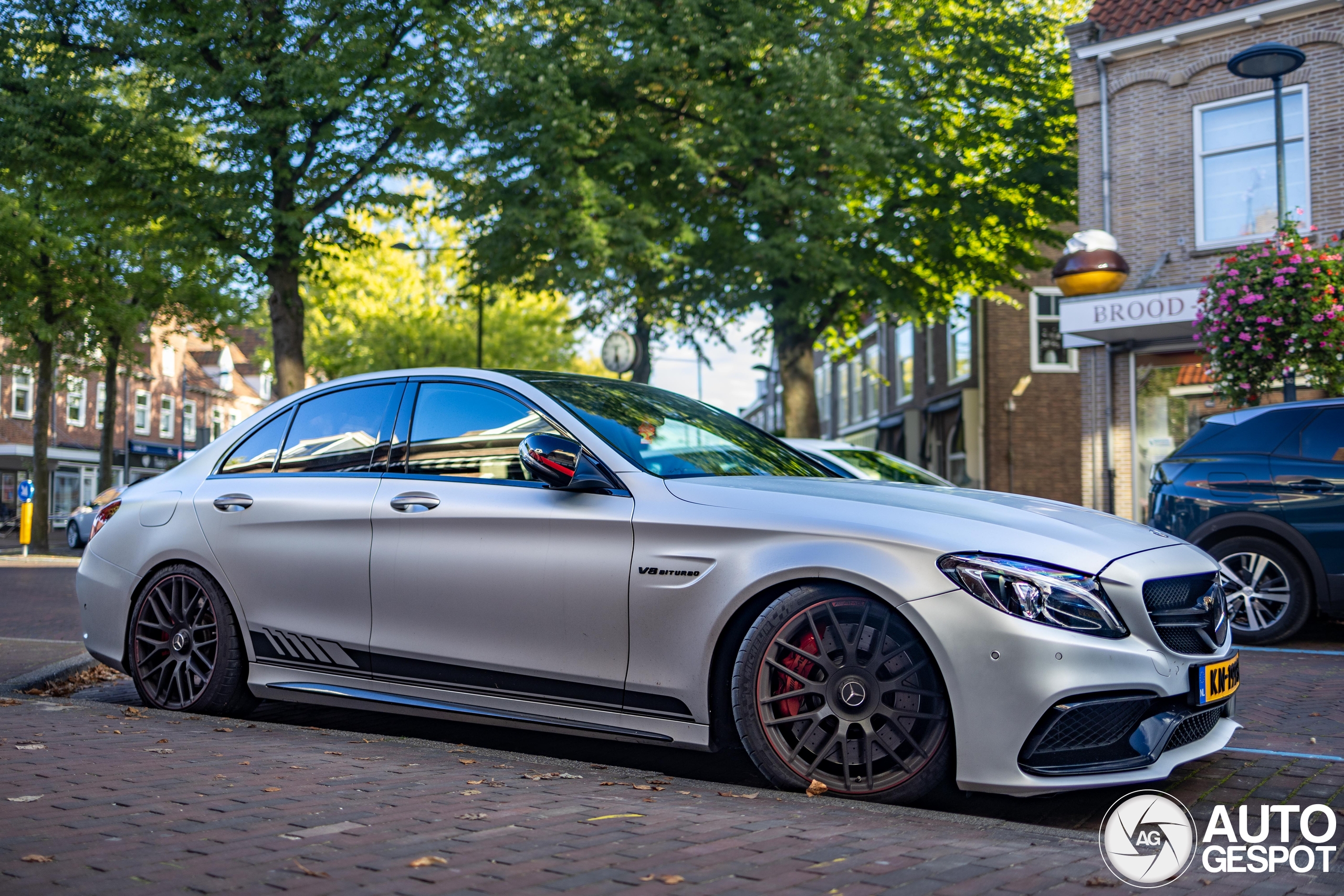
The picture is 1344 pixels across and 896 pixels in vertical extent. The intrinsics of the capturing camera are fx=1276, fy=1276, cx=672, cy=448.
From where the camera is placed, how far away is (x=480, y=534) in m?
4.87

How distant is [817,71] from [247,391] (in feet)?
186

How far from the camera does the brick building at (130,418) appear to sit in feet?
158

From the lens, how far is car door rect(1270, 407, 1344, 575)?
865 centimetres

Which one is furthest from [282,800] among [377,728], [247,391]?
[247,391]

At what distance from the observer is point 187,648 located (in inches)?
226

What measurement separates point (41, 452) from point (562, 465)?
2459 centimetres

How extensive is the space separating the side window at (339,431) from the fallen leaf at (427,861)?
253 centimetres

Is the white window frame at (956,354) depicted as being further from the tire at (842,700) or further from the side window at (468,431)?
the tire at (842,700)

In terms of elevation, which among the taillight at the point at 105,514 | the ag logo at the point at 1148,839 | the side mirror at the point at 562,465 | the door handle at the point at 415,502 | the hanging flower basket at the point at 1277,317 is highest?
the hanging flower basket at the point at 1277,317

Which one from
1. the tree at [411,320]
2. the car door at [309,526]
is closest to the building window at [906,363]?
the tree at [411,320]

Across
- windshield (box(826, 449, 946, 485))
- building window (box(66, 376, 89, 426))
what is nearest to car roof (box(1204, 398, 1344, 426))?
windshield (box(826, 449, 946, 485))

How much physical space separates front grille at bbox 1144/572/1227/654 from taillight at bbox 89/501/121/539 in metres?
4.77

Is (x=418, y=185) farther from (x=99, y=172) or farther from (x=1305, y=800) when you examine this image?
(x=1305, y=800)

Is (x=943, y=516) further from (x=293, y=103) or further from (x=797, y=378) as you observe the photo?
(x=797, y=378)
